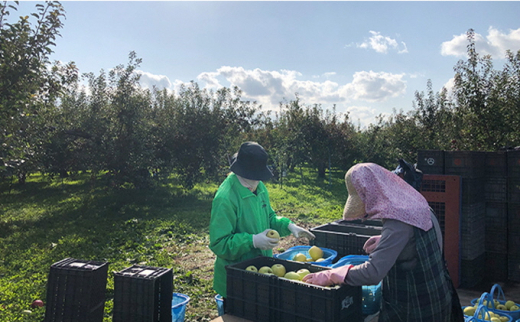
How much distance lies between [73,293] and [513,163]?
5859 mm

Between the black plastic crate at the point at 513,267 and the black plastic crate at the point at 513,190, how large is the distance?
82cm

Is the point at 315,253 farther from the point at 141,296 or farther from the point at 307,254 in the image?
the point at 141,296

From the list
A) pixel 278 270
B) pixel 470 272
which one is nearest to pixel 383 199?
pixel 278 270

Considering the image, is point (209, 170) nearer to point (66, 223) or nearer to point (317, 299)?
point (66, 223)

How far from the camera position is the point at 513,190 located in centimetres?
552

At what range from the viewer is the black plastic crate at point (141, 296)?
2.70 m

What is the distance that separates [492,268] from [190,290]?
4.64m

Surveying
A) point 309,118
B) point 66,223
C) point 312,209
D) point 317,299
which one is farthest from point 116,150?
point 317,299

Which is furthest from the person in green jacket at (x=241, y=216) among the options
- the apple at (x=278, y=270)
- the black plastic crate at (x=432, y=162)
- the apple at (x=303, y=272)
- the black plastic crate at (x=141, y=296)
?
the black plastic crate at (x=432, y=162)

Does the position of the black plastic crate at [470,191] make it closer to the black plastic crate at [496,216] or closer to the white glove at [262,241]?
the black plastic crate at [496,216]

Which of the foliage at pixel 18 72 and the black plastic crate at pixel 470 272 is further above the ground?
the foliage at pixel 18 72

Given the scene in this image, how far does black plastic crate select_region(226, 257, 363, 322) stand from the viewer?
246 centimetres

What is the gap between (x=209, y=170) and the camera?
49.2ft

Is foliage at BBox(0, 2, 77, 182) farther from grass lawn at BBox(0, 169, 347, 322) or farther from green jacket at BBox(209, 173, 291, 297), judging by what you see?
green jacket at BBox(209, 173, 291, 297)
